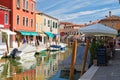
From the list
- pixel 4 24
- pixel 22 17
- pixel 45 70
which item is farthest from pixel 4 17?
pixel 45 70

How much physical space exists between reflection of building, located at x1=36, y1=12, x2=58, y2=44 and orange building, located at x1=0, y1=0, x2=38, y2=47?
4.02 m

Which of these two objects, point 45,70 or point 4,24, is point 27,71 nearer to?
point 45,70

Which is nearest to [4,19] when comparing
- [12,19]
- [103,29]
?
[12,19]

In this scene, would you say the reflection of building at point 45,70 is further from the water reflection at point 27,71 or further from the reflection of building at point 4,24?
the reflection of building at point 4,24

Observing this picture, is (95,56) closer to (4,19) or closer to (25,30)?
(4,19)

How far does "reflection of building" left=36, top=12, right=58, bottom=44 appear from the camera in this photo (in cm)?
6358

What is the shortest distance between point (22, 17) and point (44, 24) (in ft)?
51.0

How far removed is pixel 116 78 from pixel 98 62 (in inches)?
205

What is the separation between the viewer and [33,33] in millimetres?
57188

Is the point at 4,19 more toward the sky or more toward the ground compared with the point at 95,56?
more toward the sky

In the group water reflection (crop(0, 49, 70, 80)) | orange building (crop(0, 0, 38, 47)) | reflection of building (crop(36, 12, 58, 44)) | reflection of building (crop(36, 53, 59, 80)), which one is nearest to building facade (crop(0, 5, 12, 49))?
orange building (crop(0, 0, 38, 47))

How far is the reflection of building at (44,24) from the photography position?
209 feet

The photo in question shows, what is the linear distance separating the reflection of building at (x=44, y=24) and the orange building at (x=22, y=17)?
4017mm

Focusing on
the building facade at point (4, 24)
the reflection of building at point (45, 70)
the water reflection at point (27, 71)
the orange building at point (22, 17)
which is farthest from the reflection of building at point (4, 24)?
the reflection of building at point (45, 70)
